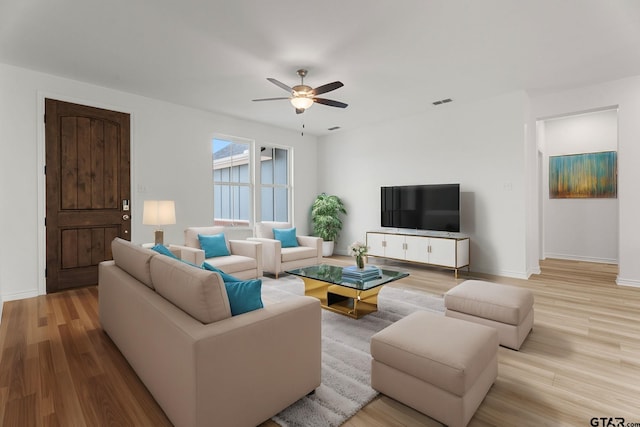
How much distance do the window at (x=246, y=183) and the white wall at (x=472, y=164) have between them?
1.74 metres

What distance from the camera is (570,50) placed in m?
3.41

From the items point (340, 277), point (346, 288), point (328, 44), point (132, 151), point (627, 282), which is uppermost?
point (328, 44)

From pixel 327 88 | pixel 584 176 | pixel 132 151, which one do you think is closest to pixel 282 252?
pixel 327 88

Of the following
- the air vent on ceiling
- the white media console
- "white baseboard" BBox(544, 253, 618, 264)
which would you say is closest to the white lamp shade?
the white media console

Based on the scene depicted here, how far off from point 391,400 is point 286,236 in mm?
3646

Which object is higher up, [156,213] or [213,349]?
[156,213]

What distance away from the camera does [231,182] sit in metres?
6.07

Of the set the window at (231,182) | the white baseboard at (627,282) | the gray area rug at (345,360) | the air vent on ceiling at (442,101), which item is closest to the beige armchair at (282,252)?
the gray area rug at (345,360)

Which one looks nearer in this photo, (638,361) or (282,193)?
(638,361)

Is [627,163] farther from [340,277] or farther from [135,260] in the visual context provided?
[135,260]

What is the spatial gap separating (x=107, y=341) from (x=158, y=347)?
141cm

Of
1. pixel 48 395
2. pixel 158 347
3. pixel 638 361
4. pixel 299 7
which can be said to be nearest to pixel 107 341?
pixel 48 395

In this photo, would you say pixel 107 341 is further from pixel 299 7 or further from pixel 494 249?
pixel 494 249

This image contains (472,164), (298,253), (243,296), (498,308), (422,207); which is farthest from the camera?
(422,207)
